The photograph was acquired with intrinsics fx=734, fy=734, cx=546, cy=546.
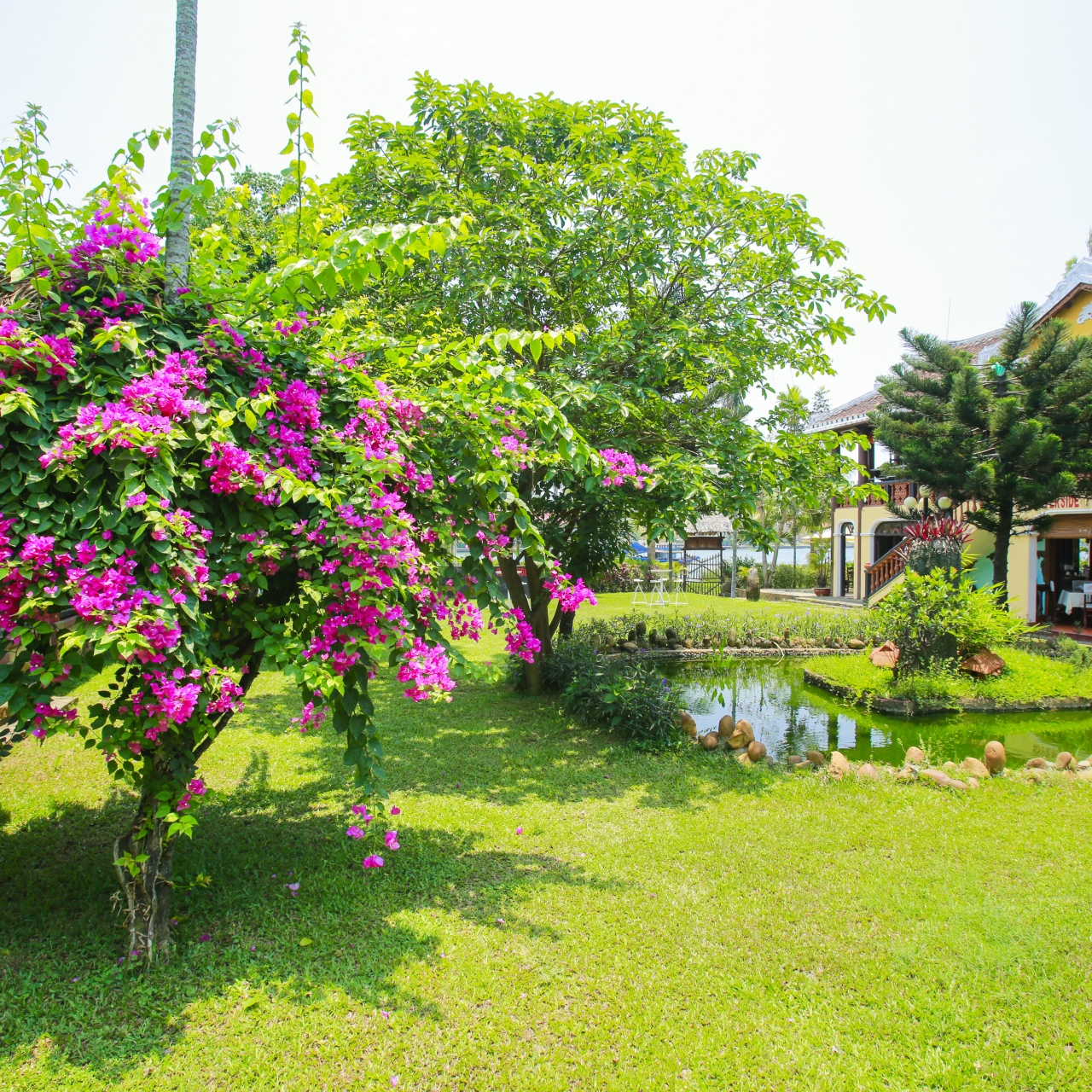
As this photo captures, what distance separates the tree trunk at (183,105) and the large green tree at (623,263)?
2.43m

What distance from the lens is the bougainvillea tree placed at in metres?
2.35

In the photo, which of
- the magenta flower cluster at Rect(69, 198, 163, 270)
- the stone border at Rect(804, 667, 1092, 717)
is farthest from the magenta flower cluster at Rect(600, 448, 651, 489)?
the stone border at Rect(804, 667, 1092, 717)

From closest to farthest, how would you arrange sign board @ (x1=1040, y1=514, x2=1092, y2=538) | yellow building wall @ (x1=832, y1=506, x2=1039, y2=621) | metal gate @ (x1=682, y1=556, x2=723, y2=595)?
Answer: sign board @ (x1=1040, y1=514, x2=1092, y2=538)
yellow building wall @ (x1=832, y1=506, x2=1039, y2=621)
metal gate @ (x1=682, y1=556, x2=723, y2=595)

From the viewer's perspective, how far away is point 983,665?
9172 millimetres

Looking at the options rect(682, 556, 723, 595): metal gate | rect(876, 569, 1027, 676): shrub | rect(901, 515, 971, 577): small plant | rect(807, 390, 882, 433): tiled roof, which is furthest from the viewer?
rect(682, 556, 723, 595): metal gate

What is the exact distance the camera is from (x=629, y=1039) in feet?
8.27

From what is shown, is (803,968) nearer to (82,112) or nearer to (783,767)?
(783,767)

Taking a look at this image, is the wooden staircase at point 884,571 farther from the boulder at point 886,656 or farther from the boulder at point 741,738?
the boulder at point 741,738

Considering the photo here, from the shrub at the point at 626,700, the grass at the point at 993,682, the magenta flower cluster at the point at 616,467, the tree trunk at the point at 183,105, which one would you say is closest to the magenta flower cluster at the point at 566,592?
the magenta flower cluster at the point at 616,467

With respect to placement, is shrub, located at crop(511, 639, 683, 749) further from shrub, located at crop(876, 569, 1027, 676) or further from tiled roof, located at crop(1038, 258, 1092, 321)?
tiled roof, located at crop(1038, 258, 1092, 321)

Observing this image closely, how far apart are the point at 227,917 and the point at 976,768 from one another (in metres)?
5.20

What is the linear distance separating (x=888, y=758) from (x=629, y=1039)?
491 centimetres

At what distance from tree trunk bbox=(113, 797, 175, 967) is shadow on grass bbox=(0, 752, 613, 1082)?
0.09m

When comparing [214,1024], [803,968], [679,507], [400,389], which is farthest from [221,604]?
[679,507]
